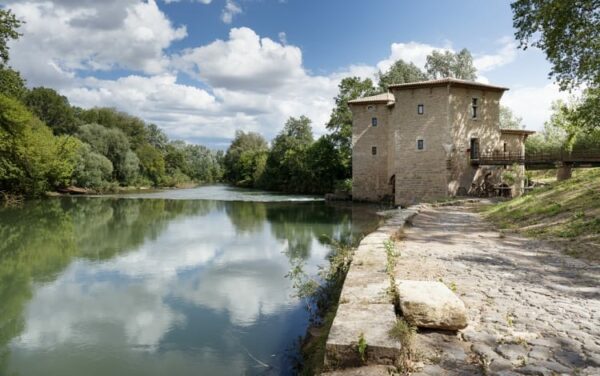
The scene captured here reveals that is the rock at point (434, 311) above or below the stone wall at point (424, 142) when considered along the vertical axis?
below

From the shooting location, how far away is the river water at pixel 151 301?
596cm

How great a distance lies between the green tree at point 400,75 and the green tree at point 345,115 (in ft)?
7.91

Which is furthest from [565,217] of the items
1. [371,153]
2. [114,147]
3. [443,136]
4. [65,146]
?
[114,147]

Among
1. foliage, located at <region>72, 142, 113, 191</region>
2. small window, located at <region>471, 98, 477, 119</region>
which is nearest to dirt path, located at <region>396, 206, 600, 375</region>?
small window, located at <region>471, 98, 477, 119</region>

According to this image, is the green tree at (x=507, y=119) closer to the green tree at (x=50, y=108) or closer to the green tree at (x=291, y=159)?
the green tree at (x=291, y=159)

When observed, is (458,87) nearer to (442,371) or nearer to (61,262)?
(61,262)

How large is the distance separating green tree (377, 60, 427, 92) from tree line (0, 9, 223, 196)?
1179 inches

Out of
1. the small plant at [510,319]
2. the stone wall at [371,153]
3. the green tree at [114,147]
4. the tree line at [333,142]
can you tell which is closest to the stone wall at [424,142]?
the stone wall at [371,153]

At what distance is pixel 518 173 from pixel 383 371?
87.8ft

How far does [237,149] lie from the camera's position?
8331 cm

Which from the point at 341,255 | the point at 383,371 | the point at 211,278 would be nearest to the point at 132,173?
the point at 211,278

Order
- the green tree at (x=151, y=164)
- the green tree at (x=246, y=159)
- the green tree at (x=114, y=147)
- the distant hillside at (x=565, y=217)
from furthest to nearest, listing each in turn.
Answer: the green tree at (x=246, y=159)
the green tree at (x=151, y=164)
the green tree at (x=114, y=147)
the distant hillside at (x=565, y=217)

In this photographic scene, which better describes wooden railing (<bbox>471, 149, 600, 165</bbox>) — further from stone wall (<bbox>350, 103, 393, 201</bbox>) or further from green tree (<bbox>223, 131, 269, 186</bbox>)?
green tree (<bbox>223, 131, 269, 186</bbox>)

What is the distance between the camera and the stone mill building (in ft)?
88.7
